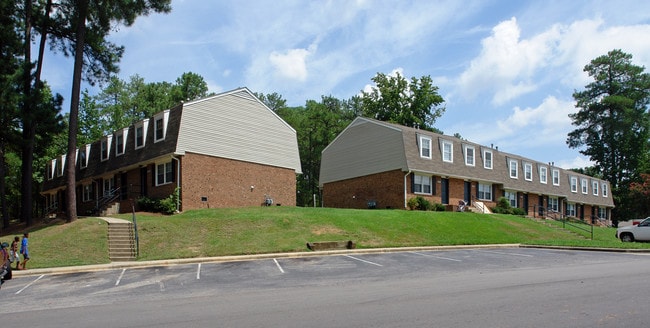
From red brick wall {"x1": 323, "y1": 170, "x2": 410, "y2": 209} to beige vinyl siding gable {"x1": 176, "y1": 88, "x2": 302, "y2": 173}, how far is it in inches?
228

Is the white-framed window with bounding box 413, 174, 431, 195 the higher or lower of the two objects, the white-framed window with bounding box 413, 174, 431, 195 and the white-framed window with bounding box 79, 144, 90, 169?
the lower

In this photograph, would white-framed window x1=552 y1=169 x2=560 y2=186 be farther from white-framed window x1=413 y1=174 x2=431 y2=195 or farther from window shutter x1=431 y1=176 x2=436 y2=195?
white-framed window x1=413 y1=174 x2=431 y2=195

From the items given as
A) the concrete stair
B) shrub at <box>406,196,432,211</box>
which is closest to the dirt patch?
the concrete stair

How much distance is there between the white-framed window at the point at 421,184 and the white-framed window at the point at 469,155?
5022 millimetres

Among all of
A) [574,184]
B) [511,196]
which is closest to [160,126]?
[511,196]

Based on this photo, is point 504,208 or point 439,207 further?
point 504,208

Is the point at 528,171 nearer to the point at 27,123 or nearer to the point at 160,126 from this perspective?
the point at 160,126

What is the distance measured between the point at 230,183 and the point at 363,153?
11844 millimetres

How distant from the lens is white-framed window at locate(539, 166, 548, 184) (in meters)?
48.5

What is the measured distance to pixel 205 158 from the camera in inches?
1148

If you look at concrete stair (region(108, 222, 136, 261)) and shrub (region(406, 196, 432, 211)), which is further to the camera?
shrub (region(406, 196, 432, 211))

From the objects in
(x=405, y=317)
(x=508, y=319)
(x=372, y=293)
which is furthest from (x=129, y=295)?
(x=508, y=319)

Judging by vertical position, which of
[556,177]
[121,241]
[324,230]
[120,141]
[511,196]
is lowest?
[121,241]

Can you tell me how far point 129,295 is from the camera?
1196cm
